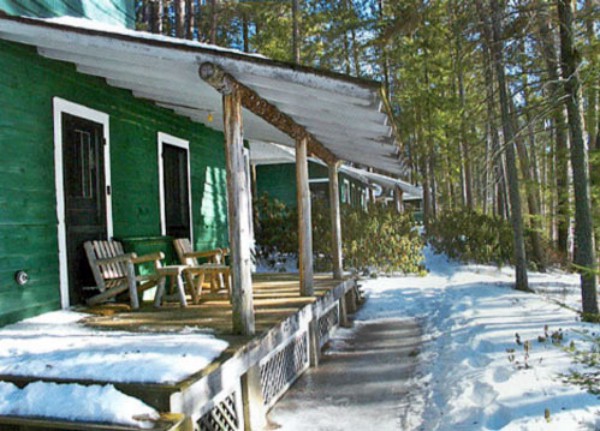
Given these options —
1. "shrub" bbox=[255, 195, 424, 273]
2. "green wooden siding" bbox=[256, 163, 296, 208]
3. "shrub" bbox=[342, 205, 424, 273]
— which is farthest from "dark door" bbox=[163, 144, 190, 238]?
"green wooden siding" bbox=[256, 163, 296, 208]

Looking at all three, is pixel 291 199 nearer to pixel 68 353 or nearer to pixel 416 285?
pixel 416 285

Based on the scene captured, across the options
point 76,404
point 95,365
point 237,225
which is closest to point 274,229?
point 237,225

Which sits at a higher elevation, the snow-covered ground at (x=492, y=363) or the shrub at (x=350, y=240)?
the shrub at (x=350, y=240)

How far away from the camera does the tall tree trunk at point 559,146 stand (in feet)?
30.6

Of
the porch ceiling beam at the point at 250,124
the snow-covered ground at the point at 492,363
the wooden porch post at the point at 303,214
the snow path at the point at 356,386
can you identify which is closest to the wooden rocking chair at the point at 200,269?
the wooden porch post at the point at 303,214

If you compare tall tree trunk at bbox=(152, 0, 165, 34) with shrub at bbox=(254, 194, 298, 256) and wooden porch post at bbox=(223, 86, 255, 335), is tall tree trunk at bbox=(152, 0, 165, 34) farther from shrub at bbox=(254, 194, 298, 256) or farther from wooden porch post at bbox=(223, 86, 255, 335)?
wooden porch post at bbox=(223, 86, 255, 335)

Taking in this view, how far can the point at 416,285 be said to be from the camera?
11805 mm

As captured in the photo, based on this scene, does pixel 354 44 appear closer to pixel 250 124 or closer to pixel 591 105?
pixel 591 105

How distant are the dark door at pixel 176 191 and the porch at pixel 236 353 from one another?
5.60ft

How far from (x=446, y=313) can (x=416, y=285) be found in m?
3.48

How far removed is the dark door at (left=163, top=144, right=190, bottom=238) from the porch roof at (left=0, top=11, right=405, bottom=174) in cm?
102

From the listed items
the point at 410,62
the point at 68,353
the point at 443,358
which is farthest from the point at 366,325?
the point at 410,62

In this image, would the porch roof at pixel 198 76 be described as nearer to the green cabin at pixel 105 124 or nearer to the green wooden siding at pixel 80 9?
the green cabin at pixel 105 124

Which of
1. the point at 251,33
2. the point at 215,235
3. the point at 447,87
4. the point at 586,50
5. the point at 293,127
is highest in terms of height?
the point at 251,33
